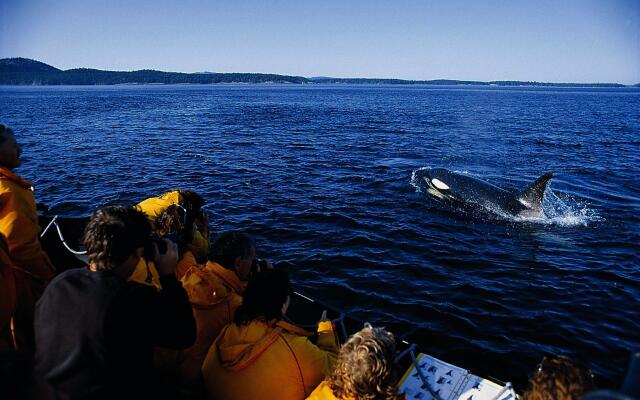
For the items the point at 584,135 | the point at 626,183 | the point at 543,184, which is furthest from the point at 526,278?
the point at 584,135

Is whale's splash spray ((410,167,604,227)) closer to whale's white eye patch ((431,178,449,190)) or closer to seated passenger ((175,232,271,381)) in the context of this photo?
whale's white eye patch ((431,178,449,190))

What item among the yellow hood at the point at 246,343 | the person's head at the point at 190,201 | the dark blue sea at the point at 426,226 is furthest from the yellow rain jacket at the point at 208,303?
the dark blue sea at the point at 426,226

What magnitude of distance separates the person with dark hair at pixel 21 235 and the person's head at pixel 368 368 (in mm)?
3461

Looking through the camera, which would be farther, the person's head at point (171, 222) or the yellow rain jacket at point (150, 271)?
the person's head at point (171, 222)

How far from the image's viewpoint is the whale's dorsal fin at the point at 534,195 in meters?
14.6

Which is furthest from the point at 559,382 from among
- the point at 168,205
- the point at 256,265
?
the point at 168,205

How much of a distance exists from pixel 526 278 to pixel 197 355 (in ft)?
30.5

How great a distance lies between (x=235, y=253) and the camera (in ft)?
15.9

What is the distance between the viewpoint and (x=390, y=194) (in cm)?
1803

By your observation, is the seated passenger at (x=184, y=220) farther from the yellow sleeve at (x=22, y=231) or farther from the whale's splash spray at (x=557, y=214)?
the whale's splash spray at (x=557, y=214)

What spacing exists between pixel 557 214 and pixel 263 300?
14987mm

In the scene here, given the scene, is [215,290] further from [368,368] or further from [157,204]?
[157,204]

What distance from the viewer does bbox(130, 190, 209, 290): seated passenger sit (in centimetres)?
641

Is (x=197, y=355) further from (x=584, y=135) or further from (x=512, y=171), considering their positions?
(x=584, y=135)
